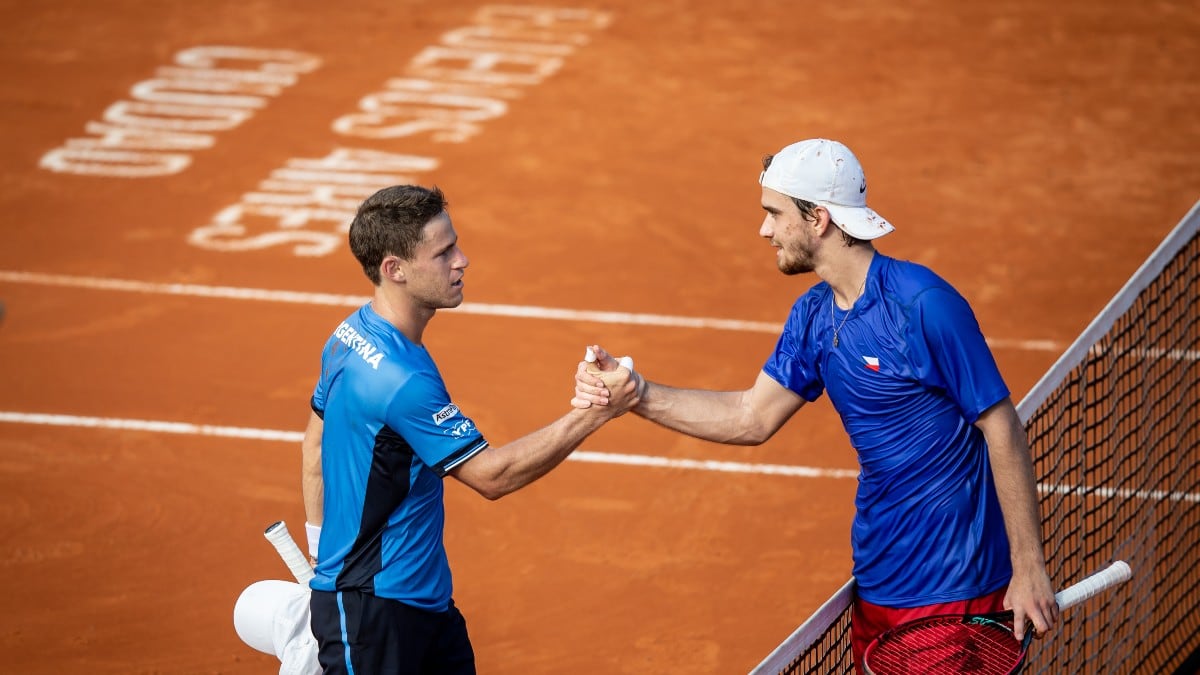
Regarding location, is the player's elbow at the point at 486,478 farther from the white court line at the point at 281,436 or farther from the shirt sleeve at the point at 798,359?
the white court line at the point at 281,436

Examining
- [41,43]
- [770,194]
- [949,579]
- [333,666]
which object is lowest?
[41,43]

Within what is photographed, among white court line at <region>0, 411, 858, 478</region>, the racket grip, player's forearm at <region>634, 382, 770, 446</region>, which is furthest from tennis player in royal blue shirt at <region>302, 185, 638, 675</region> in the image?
white court line at <region>0, 411, 858, 478</region>

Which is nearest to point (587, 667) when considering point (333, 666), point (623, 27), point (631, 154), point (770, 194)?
point (333, 666)

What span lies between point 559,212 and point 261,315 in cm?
317

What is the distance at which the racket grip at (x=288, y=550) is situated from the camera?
525 centimetres

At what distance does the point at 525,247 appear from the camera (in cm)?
1284

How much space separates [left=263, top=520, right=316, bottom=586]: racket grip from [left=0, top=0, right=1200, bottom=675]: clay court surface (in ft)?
7.68

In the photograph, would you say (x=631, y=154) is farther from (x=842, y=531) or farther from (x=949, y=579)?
(x=949, y=579)

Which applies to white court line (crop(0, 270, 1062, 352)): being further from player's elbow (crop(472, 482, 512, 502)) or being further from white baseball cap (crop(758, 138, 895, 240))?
player's elbow (crop(472, 482, 512, 502))

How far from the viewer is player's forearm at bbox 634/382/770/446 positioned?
5.59 meters

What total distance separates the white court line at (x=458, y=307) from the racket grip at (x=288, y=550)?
6189 mm

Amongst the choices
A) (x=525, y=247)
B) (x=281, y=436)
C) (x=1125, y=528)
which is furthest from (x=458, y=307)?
(x=1125, y=528)

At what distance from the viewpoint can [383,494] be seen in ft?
16.4

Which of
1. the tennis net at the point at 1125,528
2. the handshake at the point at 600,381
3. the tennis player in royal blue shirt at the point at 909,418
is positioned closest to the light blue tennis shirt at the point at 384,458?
the handshake at the point at 600,381
